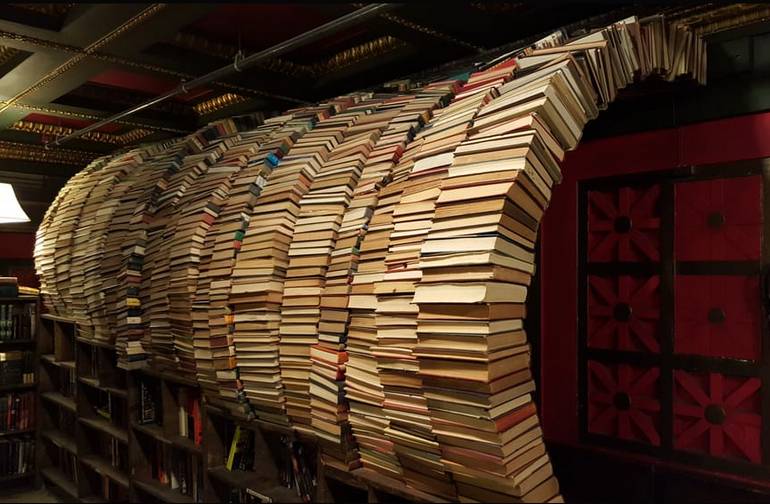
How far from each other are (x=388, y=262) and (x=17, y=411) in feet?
15.7

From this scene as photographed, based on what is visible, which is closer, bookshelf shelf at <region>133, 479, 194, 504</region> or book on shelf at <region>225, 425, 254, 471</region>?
book on shelf at <region>225, 425, 254, 471</region>

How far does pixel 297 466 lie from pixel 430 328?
1249 mm

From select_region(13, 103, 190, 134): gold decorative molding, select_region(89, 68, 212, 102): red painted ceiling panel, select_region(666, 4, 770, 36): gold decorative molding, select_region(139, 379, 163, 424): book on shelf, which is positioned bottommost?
select_region(139, 379, 163, 424): book on shelf

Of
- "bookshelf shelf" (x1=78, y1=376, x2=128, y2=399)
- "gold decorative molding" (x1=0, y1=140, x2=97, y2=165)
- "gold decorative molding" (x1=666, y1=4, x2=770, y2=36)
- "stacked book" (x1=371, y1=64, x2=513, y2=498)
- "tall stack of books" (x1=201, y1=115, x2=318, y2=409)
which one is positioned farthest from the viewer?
"gold decorative molding" (x1=0, y1=140, x2=97, y2=165)

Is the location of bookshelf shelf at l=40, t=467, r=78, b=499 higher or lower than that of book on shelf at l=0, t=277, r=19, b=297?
lower

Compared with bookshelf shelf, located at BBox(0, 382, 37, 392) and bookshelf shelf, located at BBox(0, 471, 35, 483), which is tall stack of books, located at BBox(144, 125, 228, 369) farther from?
bookshelf shelf, located at BBox(0, 471, 35, 483)

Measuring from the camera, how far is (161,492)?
3.55 metres

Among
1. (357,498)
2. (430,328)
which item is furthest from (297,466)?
(430,328)

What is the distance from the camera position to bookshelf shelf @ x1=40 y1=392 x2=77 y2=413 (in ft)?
16.3

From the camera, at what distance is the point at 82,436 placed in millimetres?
4672

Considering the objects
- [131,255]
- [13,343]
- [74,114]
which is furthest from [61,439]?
[74,114]

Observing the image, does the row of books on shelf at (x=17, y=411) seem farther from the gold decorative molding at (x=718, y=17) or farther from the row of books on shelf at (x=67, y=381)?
the gold decorative molding at (x=718, y=17)

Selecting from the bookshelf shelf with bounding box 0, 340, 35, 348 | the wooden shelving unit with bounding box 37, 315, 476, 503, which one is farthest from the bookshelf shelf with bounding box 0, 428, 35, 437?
the bookshelf shelf with bounding box 0, 340, 35, 348

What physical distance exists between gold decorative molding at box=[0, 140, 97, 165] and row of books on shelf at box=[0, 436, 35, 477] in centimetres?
268
